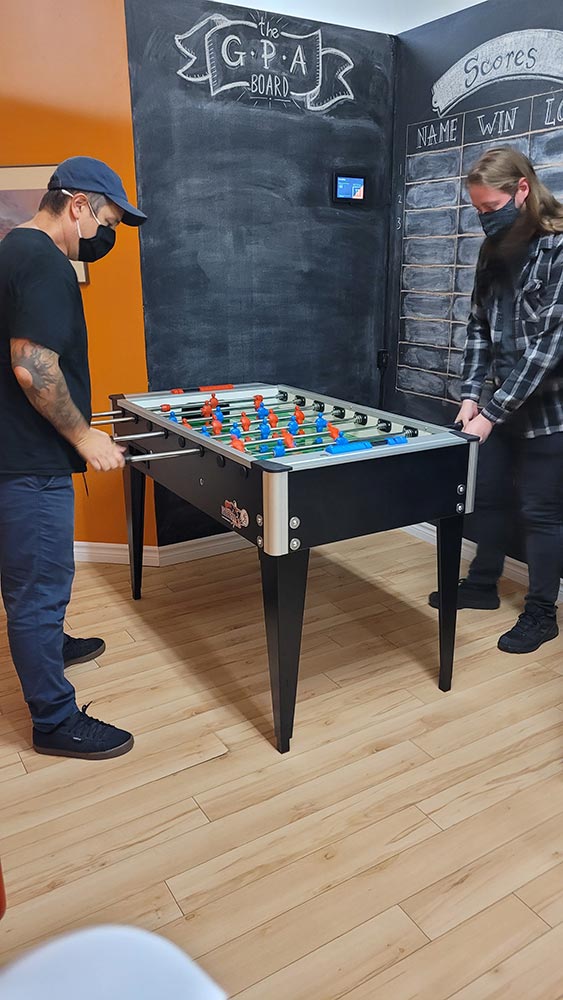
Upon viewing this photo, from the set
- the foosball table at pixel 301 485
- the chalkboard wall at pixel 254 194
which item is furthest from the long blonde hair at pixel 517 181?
the chalkboard wall at pixel 254 194

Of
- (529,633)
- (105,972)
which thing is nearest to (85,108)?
(529,633)

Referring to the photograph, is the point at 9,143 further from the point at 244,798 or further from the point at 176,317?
the point at 244,798

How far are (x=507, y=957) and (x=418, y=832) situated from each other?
37 cm

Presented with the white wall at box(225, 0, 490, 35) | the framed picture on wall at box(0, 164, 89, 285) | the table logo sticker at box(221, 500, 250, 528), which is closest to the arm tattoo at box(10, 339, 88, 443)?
the table logo sticker at box(221, 500, 250, 528)

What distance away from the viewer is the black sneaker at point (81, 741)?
2129mm

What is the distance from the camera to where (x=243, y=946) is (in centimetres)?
153

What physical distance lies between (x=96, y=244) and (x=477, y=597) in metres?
1.97

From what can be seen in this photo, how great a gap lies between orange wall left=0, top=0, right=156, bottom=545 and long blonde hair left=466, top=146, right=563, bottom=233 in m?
1.43

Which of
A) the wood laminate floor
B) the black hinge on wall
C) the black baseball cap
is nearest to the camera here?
the wood laminate floor

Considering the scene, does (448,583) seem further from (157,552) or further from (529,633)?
(157,552)

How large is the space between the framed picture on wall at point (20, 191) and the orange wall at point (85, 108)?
0.04 metres

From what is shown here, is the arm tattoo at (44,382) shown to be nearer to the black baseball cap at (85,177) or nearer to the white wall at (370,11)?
the black baseball cap at (85,177)

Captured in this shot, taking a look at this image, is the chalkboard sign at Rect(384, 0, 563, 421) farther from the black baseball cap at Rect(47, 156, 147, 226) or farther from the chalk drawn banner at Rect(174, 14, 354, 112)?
the black baseball cap at Rect(47, 156, 147, 226)

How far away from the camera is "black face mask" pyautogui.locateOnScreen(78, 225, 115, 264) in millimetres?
2043
